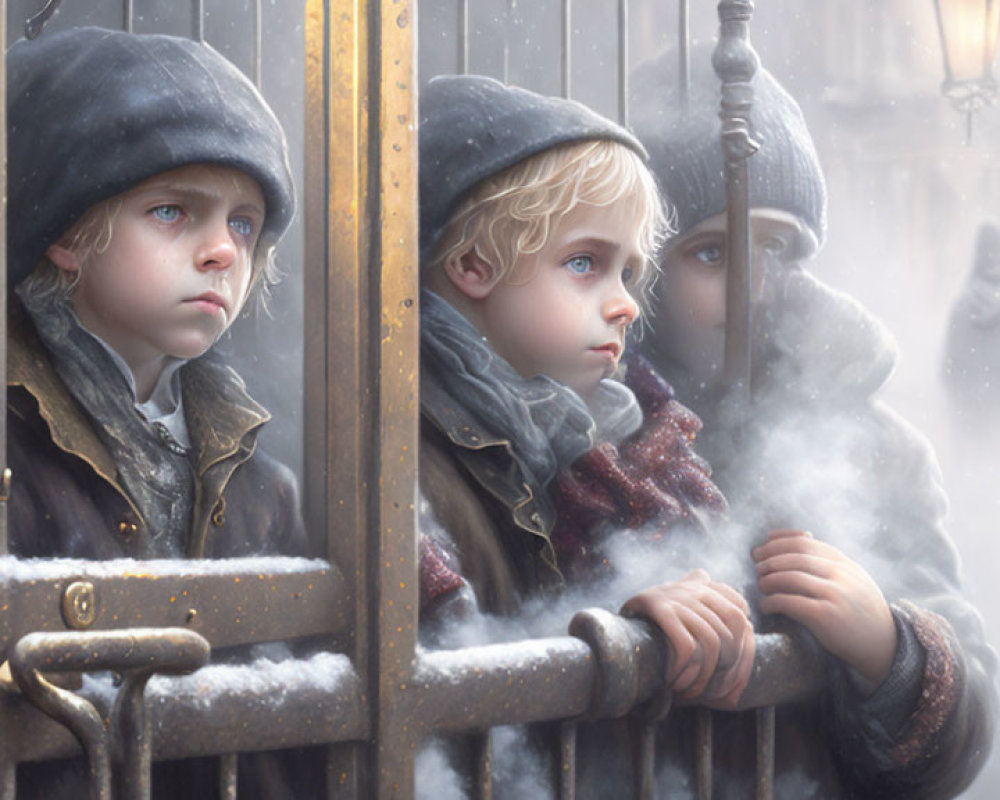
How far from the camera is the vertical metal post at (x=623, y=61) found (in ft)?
6.40

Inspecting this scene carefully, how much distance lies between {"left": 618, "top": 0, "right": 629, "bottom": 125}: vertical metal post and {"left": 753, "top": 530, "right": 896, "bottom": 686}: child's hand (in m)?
0.52

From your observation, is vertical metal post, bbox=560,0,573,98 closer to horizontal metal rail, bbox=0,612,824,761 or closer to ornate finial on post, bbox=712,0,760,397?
ornate finial on post, bbox=712,0,760,397

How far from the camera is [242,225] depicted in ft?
4.89

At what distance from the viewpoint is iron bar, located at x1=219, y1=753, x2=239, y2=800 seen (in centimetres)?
138

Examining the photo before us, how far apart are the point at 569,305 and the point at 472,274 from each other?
12cm

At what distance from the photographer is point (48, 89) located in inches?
55.3

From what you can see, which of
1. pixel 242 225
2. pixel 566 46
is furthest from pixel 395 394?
pixel 566 46

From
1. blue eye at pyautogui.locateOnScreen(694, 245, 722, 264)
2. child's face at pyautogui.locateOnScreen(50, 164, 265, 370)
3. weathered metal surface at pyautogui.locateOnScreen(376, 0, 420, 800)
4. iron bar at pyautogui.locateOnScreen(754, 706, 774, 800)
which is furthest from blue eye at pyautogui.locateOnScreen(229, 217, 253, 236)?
iron bar at pyautogui.locateOnScreen(754, 706, 774, 800)

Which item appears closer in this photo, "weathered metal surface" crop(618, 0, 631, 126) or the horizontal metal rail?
the horizontal metal rail

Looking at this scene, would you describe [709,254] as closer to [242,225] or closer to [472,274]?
[472,274]

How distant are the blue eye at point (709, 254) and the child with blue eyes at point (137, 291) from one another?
671 millimetres

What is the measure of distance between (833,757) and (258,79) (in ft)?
3.51

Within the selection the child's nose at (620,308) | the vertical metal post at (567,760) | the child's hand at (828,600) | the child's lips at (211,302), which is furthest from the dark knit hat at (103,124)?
the child's hand at (828,600)

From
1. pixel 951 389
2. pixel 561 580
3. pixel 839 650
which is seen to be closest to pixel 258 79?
pixel 561 580
